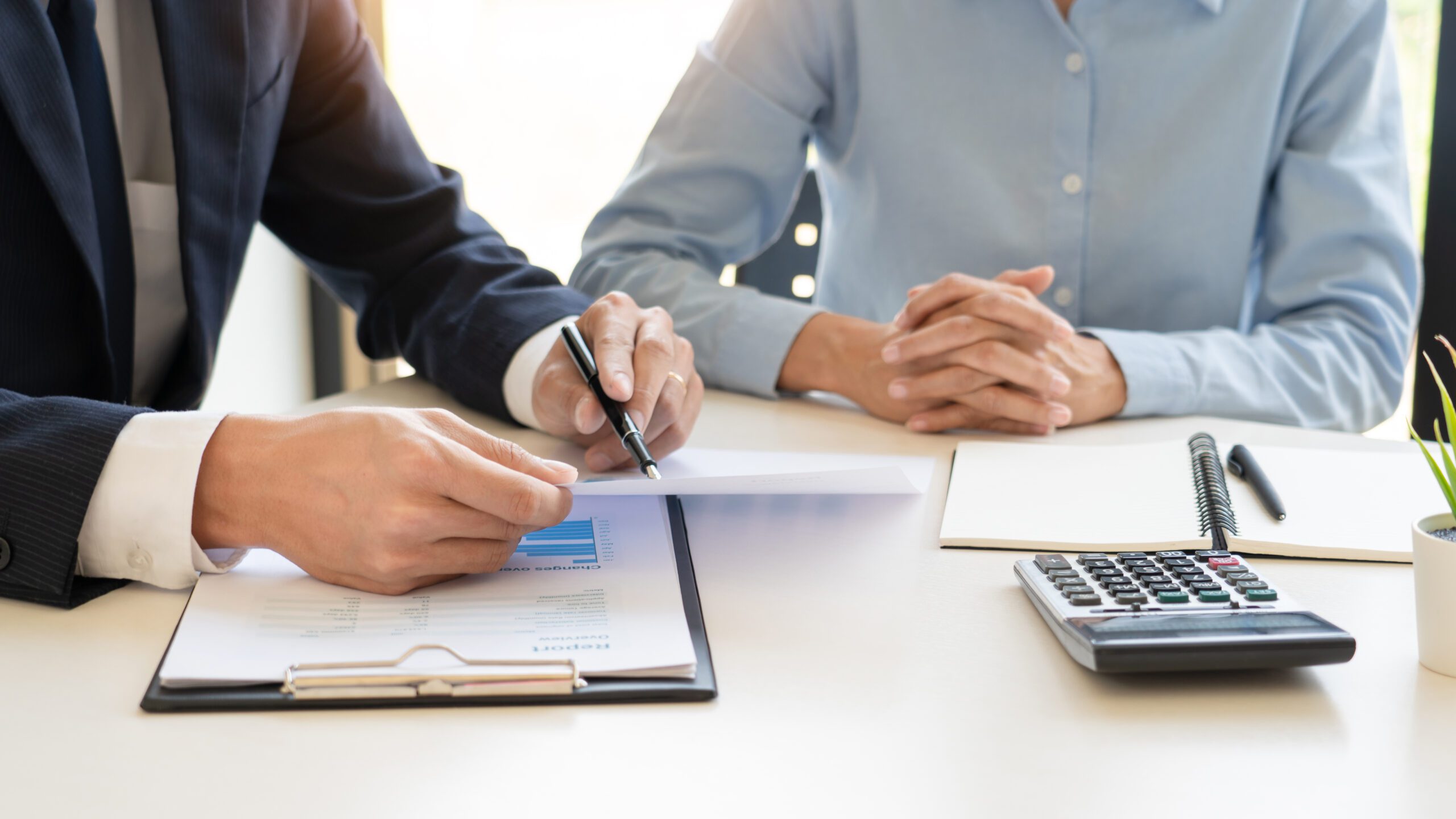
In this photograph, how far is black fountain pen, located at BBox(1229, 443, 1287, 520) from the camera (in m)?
0.80

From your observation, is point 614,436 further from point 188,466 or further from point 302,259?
point 302,259

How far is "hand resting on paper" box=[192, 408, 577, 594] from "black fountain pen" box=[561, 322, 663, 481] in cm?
16

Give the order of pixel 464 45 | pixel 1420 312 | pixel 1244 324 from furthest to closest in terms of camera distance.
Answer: pixel 464 45, pixel 1420 312, pixel 1244 324

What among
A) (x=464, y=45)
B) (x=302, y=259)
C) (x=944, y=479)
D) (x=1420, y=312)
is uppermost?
(x=464, y=45)

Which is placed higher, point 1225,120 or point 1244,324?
point 1225,120

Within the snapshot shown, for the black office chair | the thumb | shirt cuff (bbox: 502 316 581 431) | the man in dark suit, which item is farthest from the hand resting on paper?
the black office chair

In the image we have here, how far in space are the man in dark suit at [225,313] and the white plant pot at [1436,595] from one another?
0.46 meters

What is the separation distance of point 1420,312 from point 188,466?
5.27 feet

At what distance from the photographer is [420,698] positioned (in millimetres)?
529

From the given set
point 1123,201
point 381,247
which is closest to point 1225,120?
point 1123,201

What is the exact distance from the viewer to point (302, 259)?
1362mm

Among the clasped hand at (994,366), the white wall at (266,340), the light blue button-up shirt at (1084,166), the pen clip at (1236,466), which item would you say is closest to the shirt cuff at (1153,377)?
the clasped hand at (994,366)

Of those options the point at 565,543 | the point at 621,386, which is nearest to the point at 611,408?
the point at 621,386

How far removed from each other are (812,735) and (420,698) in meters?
0.19
